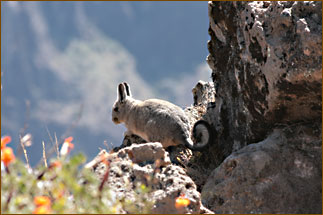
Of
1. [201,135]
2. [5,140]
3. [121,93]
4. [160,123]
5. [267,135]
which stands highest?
[121,93]

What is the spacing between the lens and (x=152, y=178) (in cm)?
390

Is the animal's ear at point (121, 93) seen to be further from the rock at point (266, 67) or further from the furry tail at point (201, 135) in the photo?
the rock at point (266, 67)

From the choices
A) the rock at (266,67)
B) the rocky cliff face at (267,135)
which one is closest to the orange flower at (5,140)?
the rocky cliff face at (267,135)

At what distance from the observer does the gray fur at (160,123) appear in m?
7.21

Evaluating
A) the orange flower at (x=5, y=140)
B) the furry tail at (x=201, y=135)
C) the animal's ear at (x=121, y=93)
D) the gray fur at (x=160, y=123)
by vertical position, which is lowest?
the orange flower at (x=5, y=140)

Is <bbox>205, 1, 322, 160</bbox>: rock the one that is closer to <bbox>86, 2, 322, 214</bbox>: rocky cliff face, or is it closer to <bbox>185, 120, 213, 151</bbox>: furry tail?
<bbox>86, 2, 322, 214</bbox>: rocky cliff face

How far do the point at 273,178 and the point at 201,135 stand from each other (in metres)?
2.02

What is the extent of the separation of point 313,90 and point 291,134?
586 millimetres

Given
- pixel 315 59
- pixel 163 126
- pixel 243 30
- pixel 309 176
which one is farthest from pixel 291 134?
pixel 163 126

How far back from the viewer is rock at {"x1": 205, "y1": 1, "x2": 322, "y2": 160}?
448 cm

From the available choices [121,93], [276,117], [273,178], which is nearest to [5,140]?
[273,178]

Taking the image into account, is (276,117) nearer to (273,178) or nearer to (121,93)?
(273,178)

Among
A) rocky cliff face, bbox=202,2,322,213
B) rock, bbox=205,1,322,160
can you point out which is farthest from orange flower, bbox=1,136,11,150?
rock, bbox=205,1,322,160

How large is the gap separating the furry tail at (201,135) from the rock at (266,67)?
195 millimetres
